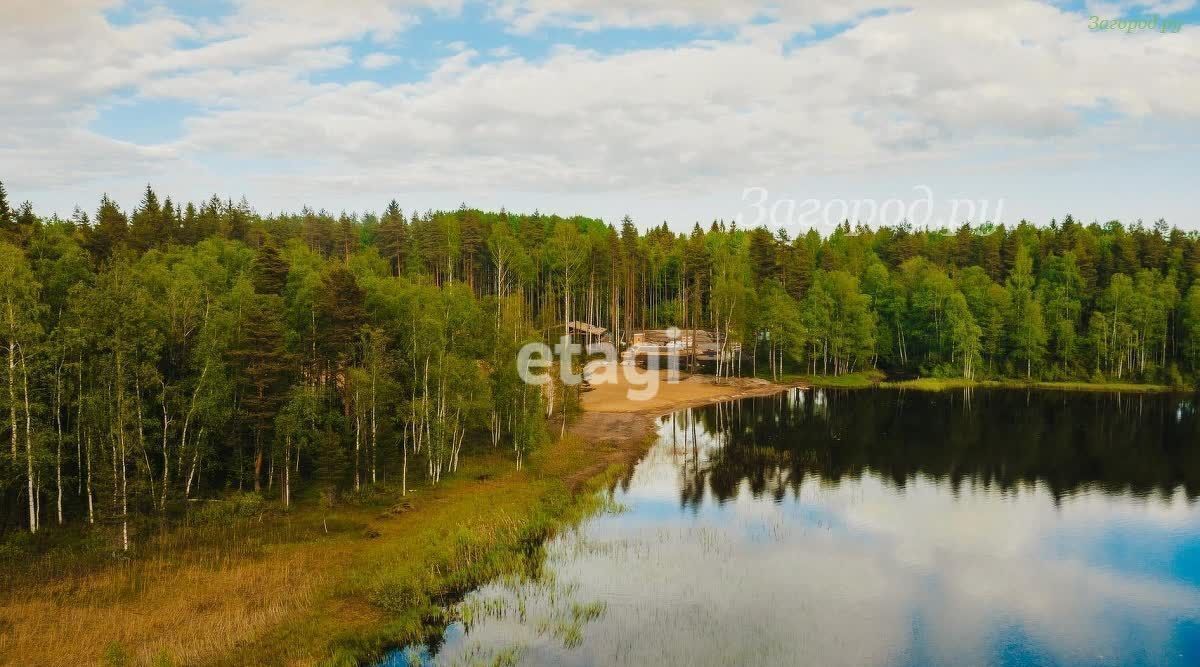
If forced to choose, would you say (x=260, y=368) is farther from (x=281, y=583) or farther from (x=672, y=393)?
(x=672, y=393)

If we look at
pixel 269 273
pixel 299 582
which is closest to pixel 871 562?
pixel 299 582

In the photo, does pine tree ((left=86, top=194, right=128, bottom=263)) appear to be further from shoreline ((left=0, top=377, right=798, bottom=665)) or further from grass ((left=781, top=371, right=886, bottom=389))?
grass ((left=781, top=371, right=886, bottom=389))

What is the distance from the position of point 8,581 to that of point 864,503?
45700mm

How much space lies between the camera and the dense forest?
36.1m

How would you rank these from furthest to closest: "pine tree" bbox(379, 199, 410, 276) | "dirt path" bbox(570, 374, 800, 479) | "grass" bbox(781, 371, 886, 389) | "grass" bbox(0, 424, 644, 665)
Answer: "pine tree" bbox(379, 199, 410, 276) < "grass" bbox(781, 371, 886, 389) < "dirt path" bbox(570, 374, 800, 479) < "grass" bbox(0, 424, 644, 665)

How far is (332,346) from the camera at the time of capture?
4516 cm

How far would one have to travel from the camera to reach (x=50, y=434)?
34.0m

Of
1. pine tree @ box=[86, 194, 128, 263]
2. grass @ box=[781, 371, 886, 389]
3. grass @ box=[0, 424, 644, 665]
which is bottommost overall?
grass @ box=[0, 424, 644, 665]

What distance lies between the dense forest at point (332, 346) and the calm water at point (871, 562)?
1492cm

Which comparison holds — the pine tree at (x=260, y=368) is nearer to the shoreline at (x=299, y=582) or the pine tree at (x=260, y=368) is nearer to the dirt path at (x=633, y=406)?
the shoreline at (x=299, y=582)

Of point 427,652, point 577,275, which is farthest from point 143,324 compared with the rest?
point 577,275

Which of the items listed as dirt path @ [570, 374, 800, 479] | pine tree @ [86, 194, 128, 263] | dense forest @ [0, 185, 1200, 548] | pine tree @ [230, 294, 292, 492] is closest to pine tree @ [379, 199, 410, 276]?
dense forest @ [0, 185, 1200, 548]

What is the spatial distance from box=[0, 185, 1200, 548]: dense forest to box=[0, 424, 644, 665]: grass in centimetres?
318

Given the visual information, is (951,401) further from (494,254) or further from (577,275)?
(494,254)
